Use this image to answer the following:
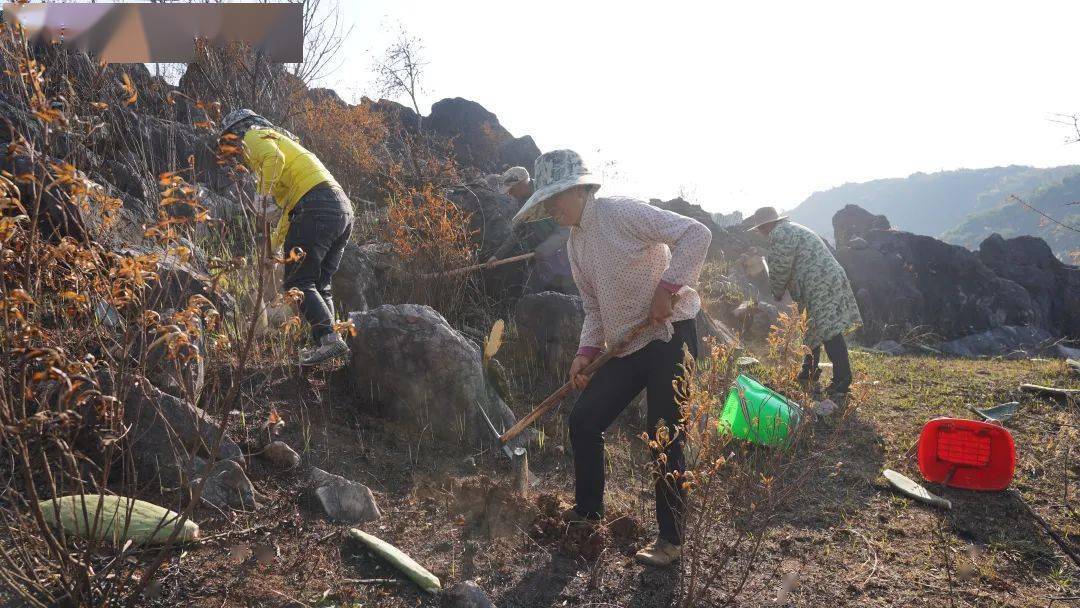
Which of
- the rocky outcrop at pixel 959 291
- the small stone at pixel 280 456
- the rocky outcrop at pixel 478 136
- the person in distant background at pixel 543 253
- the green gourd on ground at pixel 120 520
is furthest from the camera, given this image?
the rocky outcrop at pixel 478 136

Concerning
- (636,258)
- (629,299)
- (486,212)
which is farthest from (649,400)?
(486,212)

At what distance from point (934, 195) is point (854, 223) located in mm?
119463

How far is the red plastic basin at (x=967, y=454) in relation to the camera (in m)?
3.41

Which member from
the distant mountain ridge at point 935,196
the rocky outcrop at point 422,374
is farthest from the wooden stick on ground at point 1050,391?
the distant mountain ridge at point 935,196

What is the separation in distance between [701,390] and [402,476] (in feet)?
5.44

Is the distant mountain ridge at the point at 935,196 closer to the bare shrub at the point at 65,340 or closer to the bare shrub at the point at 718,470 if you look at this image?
the bare shrub at the point at 718,470

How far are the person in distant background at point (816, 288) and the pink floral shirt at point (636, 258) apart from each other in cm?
305

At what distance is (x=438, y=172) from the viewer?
1082 cm

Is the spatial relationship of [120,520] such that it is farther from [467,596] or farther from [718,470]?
[718,470]

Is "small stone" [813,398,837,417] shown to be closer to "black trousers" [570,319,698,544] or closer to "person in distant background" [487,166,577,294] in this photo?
"person in distant background" [487,166,577,294]

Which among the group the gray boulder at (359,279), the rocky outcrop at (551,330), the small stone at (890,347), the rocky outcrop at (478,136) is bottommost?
the small stone at (890,347)

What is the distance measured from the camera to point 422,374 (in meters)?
3.70

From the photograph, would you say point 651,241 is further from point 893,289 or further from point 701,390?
point 893,289

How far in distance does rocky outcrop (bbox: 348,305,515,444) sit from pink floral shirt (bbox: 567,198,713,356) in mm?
1269
